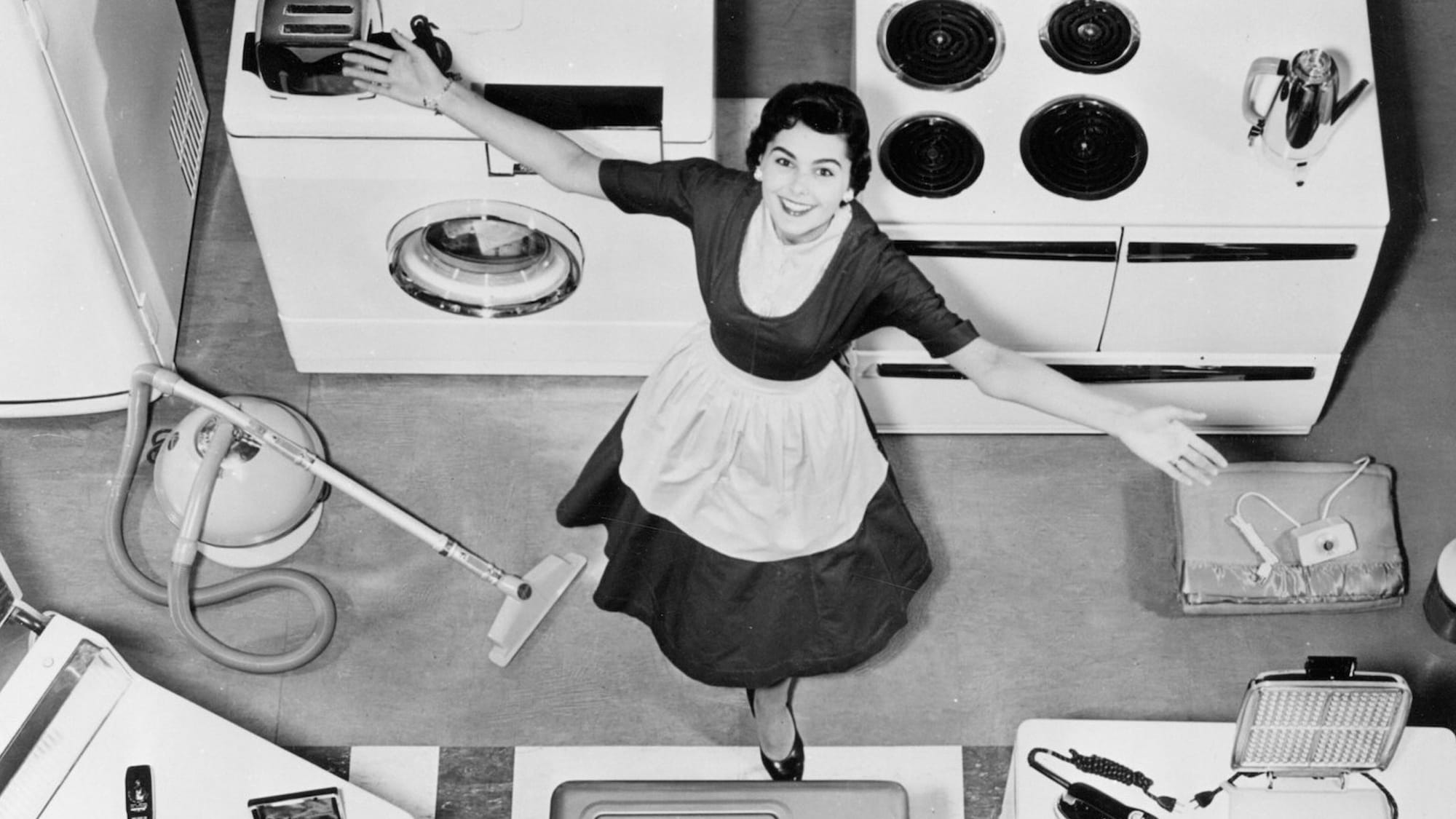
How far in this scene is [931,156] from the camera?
3.41m

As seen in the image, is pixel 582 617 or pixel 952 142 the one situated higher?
pixel 952 142

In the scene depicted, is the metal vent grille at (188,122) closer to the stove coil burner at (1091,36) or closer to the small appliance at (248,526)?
the small appliance at (248,526)

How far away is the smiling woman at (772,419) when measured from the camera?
280 centimetres

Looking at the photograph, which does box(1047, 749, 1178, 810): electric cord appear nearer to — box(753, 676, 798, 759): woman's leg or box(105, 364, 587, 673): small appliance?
box(753, 676, 798, 759): woman's leg

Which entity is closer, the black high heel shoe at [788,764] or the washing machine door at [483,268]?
the black high heel shoe at [788,764]

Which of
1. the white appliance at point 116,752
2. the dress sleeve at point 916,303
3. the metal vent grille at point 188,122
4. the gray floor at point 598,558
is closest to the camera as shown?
the dress sleeve at point 916,303

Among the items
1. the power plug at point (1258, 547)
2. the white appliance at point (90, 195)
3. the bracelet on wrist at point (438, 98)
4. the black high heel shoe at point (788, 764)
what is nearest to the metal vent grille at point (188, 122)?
the white appliance at point (90, 195)

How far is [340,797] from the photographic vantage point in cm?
315

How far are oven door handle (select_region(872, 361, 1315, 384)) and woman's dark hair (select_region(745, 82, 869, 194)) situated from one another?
885mm

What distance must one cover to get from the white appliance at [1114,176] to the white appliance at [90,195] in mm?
1256

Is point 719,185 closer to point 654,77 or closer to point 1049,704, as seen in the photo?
point 654,77

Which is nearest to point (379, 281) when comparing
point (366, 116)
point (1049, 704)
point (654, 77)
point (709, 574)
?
point (366, 116)

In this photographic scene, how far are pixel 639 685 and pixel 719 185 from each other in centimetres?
104

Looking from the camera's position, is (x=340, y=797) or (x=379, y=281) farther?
(x=379, y=281)
